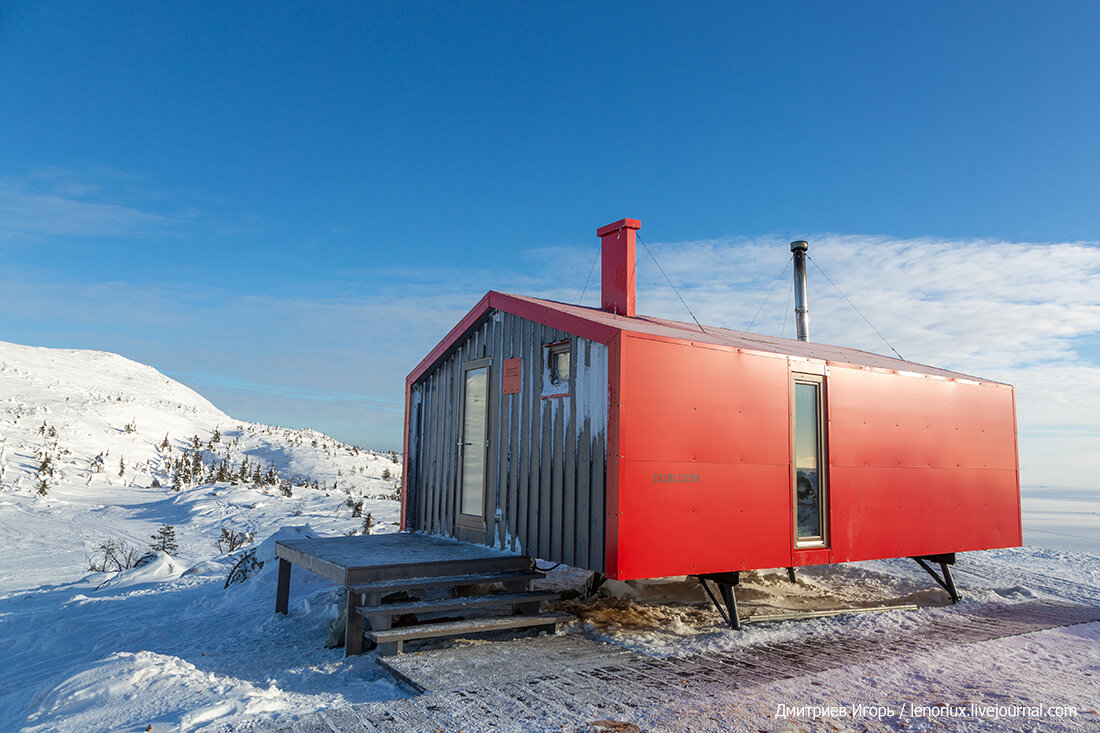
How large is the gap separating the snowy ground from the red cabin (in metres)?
0.92

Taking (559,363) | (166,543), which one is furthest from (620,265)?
(166,543)

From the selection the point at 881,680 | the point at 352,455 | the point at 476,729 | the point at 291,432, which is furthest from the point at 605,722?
the point at 291,432

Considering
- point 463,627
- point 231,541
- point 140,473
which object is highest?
point 140,473

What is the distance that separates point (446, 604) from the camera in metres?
6.23

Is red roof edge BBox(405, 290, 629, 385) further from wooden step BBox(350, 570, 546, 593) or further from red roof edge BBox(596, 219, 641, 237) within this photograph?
wooden step BBox(350, 570, 546, 593)

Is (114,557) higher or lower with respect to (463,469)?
lower

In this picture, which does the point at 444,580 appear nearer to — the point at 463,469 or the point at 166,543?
the point at 463,469

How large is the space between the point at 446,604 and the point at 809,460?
13.8 ft

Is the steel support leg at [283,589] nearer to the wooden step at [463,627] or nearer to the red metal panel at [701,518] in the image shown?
the wooden step at [463,627]

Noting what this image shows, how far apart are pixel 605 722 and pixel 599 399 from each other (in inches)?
111

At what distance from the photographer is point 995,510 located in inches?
372

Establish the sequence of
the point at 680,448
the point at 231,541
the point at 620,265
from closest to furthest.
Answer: the point at 680,448, the point at 620,265, the point at 231,541

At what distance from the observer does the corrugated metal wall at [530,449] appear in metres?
6.42

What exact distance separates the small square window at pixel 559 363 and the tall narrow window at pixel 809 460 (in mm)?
2616
